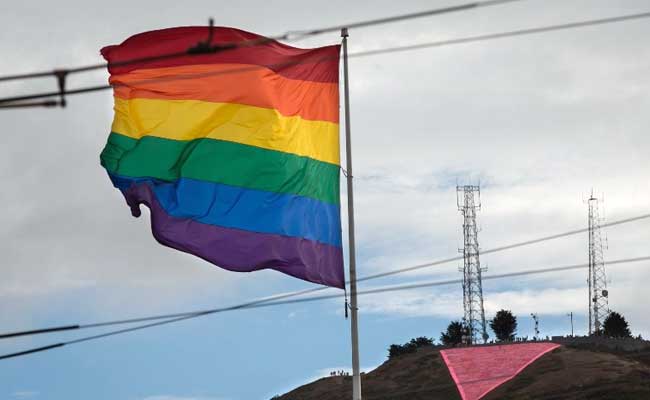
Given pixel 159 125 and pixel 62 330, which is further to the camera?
pixel 159 125

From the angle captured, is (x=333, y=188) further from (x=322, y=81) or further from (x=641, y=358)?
(x=641, y=358)

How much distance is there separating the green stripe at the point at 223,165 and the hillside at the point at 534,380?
147ft

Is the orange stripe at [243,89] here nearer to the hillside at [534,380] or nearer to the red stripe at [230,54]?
the red stripe at [230,54]

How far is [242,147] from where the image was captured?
90.7ft

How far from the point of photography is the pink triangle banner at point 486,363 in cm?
7312

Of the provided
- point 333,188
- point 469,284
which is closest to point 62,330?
point 333,188

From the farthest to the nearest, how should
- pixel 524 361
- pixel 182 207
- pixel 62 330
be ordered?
pixel 524 361 < pixel 182 207 < pixel 62 330

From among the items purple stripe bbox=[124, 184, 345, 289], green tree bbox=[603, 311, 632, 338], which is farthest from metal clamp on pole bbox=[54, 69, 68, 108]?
green tree bbox=[603, 311, 632, 338]

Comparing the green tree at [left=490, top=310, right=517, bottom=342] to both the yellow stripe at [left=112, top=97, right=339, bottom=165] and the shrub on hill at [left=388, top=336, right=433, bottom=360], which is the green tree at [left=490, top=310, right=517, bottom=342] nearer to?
the shrub on hill at [left=388, top=336, right=433, bottom=360]

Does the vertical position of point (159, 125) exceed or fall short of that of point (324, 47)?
it falls short

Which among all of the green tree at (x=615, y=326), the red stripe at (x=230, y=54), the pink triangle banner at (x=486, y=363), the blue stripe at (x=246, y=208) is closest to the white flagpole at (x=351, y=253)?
the red stripe at (x=230, y=54)

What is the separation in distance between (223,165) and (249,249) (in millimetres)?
2317

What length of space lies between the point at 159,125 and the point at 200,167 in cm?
159

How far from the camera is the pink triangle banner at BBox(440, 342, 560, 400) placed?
73.1 meters
